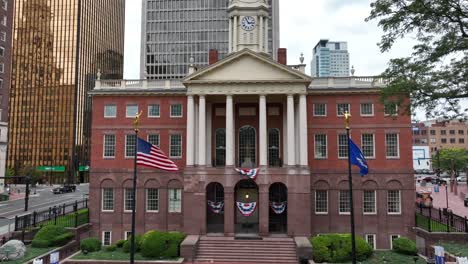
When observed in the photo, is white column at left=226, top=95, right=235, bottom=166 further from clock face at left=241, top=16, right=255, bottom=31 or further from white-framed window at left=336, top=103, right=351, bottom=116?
white-framed window at left=336, top=103, right=351, bottom=116

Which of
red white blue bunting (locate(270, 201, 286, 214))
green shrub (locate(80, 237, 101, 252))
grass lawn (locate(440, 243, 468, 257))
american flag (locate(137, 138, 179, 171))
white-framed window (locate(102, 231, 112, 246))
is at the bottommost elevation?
white-framed window (locate(102, 231, 112, 246))

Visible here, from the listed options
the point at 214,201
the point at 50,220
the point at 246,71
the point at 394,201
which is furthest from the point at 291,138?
the point at 50,220

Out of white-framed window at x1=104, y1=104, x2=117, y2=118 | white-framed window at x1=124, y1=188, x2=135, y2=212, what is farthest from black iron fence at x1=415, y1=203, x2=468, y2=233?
white-framed window at x1=104, y1=104, x2=117, y2=118

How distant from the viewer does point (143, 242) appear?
27.9 metres

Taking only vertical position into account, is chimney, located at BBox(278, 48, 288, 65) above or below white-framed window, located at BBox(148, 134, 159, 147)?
above

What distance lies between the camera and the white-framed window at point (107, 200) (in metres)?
36.4

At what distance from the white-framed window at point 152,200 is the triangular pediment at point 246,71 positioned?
10.6 m

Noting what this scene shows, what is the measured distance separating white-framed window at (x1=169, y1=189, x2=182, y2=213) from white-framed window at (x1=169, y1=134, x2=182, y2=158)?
3287mm

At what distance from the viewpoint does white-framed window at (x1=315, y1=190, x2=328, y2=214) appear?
3472 cm

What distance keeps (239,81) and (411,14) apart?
1795cm

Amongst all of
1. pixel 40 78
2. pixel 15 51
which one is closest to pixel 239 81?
pixel 40 78

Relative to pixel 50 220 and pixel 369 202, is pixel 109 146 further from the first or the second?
pixel 369 202

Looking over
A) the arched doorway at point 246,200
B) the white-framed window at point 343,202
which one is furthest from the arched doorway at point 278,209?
the white-framed window at point 343,202

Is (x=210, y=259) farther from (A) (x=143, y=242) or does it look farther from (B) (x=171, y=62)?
(B) (x=171, y=62)
